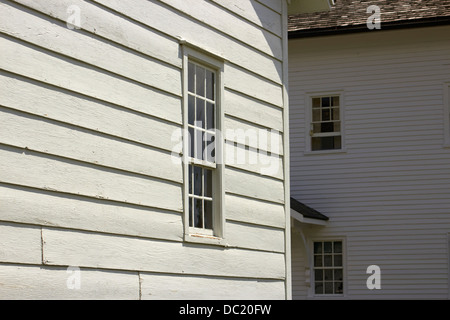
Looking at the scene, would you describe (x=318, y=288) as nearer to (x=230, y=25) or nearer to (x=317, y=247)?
(x=317, y=247)

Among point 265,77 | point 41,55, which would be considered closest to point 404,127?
point 265,77

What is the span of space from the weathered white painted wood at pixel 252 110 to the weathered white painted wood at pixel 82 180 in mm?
1490

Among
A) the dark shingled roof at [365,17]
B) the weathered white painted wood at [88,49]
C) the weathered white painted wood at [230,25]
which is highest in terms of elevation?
the dark shingled roof at [365,17]

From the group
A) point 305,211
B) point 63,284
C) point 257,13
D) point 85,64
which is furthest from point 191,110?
point 305,211

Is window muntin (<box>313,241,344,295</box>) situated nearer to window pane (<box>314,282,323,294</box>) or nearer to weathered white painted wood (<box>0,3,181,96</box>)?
window pane (<box>314,282,323,294</box>)

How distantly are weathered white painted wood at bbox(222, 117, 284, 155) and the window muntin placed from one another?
35.3 feet

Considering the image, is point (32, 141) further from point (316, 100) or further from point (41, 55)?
point (316, 100)

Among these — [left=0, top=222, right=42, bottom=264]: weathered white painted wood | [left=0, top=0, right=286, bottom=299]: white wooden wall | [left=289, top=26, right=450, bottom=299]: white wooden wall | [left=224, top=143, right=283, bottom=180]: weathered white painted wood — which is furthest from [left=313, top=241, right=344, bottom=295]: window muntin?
[left=0, top=222, right=42, bottom=264]: weathered white painted wood

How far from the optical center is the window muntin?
2058 cm

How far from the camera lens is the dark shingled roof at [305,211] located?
19.7 m

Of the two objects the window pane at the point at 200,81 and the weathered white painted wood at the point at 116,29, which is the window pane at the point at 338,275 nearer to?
the window pane at the point at 200,81

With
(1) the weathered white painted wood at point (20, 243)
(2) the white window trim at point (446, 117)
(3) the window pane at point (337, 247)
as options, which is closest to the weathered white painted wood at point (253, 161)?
(1) the weathered white painted wood at point (20, 243)

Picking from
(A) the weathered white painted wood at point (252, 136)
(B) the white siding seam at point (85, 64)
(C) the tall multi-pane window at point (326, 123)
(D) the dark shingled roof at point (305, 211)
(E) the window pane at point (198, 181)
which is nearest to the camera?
(B) the white siding seam at point (85, 64)

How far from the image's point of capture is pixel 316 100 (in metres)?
21.1
